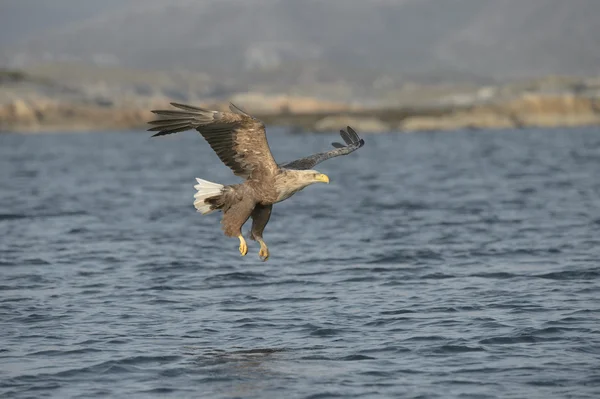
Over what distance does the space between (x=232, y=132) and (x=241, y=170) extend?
0.61 metres

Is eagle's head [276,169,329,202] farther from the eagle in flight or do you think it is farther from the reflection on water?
the reflection on water

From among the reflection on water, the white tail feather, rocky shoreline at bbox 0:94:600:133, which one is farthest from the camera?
rocky shoreline at bbox 0:94:600:133

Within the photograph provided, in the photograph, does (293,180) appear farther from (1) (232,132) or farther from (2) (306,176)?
(1) (232,132)

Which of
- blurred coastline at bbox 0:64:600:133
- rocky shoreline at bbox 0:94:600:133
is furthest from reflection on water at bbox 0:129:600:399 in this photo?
blurred coastline at bbox 0:64:600:133

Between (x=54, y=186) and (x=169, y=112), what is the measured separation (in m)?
25.2

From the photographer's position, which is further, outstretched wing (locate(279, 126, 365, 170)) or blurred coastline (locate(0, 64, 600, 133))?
blurred coastline (locate(0, 64, 600, 133))

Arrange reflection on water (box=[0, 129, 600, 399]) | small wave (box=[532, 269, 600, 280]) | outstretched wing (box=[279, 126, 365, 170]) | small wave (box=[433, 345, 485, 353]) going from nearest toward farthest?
reflection on water (box=[0, 129, 600, 399]) → small wave (box=[433, 345, 485, 353]) → outstretched wing (box=[279, 126, 365, 170]) → small wave (box=[532, 269, 600, 280])

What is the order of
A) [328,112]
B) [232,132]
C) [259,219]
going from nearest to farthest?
1. [232,132]
2. [259,219]
3. [328,112]

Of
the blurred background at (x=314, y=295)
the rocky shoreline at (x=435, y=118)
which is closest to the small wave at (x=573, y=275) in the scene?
the blurred background at (x=314, y=295)

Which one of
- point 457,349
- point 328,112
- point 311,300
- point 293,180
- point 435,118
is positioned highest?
point 328,112

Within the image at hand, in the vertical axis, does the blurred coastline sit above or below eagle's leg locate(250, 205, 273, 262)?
above

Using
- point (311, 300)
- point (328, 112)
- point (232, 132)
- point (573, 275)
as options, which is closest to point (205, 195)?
point (232, 132)

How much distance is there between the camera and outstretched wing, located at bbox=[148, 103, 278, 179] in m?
13.2

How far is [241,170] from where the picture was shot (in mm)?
13805
